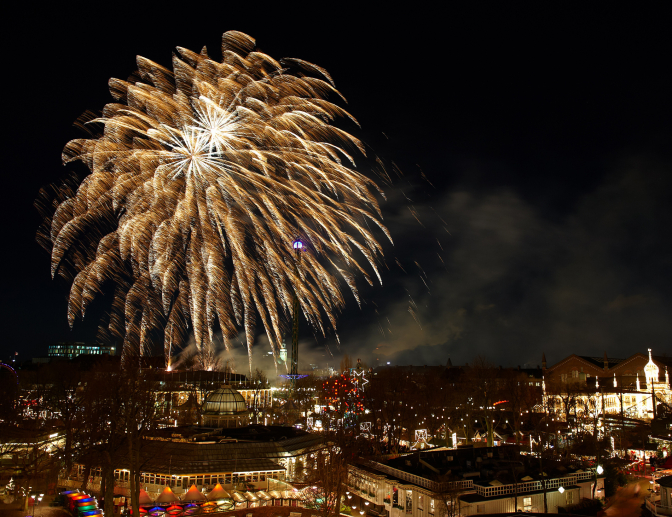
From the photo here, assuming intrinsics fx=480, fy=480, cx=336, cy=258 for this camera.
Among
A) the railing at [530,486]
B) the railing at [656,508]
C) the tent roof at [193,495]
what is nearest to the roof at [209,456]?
the tent roof at [193,495]

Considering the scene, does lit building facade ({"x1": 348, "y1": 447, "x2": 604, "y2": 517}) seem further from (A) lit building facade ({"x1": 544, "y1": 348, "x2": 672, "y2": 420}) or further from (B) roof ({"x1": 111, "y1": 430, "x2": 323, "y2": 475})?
(A) lit building facade ({"x1": 544, "y1": 348, "x2": 672, "y2": 420})

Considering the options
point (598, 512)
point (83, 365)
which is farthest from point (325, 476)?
point (83, 365)

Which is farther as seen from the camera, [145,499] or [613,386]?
[613,386]

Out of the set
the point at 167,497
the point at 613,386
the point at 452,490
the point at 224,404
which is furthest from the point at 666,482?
the point at 613,386

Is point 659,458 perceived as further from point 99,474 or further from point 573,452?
point 99,474

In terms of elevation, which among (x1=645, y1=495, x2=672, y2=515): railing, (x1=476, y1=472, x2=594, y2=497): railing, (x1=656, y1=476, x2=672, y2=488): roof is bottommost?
(x1=645, y1=495, x2=672, y2=515): railing

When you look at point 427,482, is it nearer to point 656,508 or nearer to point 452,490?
point 452,490

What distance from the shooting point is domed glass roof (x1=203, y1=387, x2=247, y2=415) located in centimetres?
5291

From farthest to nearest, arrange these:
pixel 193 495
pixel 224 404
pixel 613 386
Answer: pixel 613 386 < pixel 224 404 < pixel 193 495

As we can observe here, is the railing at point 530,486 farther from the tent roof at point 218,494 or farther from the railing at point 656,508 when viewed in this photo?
the tent roof at point 218,494

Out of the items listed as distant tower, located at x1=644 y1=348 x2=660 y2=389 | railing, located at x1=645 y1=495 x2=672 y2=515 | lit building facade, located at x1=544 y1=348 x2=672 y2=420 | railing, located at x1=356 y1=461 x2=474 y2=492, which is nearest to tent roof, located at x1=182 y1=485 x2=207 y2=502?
railing, located at x1=356 y1=461 x2=474 y2=492

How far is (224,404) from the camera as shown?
175 ft

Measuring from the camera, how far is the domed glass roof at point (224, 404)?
174 ft

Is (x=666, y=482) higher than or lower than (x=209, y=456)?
higher
